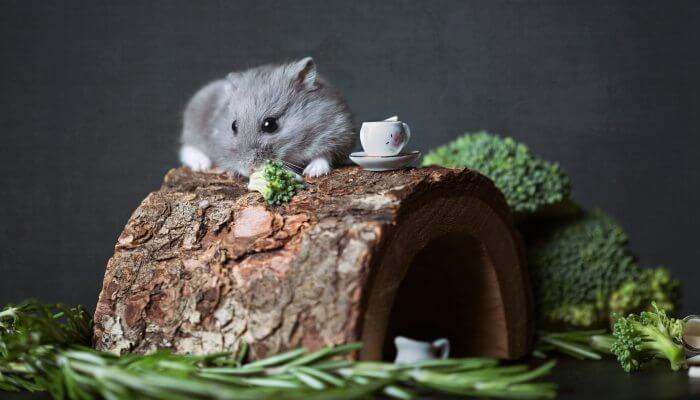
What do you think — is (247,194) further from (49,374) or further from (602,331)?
(602,331)

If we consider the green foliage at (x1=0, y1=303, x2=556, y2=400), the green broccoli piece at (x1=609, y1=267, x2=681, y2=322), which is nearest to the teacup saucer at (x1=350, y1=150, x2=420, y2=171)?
the green foliage at (x1=0, y1=303, x2=556, y2=400)

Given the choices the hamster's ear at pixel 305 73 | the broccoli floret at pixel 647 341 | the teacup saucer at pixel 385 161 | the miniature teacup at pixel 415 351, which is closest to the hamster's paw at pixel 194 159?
the hamster's ear at pixel 305 73

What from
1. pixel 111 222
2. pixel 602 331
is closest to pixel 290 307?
pixel 602 331

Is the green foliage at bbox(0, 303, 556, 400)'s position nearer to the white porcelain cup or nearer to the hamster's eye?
the white porcelain cup

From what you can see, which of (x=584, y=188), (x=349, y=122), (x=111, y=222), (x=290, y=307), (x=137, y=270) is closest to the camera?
(x=290, y=307)

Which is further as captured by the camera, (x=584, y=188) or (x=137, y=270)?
(x=584, y=188)

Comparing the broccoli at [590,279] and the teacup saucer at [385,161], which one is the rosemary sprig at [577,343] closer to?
the broccoli at [590,279]

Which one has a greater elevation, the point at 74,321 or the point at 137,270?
the point at 137,270
